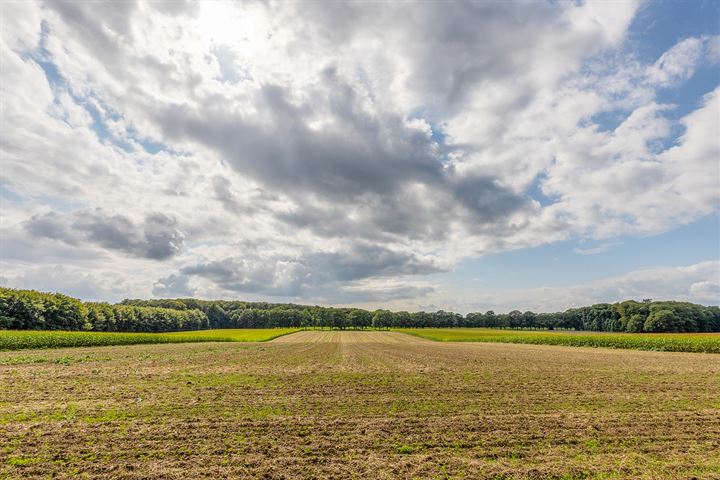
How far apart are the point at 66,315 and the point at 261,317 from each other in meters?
108

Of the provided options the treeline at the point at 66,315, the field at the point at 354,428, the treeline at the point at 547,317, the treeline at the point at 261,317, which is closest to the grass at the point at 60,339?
the treeline at the point at 66,315

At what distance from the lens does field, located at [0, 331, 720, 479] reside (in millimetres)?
8914

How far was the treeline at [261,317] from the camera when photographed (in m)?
77.5

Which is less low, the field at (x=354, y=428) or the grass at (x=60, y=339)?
the field at (x=354, y=428)

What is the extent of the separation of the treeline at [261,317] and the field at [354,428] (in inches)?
2987

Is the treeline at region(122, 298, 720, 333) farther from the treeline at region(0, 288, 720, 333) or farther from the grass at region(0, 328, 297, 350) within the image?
the grass at region(0, 328, 297, 350)

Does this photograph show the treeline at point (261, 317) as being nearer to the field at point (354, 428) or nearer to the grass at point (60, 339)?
the grass at point (60, 339)

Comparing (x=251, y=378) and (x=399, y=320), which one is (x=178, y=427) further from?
(x=399, y=320)

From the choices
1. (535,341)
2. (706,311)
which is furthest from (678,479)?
(706,311)

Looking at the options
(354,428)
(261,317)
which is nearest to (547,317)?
(261,317)

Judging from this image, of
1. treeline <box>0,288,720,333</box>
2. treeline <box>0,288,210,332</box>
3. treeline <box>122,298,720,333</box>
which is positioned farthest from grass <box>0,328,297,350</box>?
treeline <box>122,298,720,333</box>

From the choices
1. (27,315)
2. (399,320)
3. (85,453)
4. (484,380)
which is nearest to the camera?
(85,453)

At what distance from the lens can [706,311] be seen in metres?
120

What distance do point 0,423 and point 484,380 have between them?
Result: 21.9 meters
